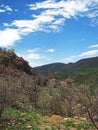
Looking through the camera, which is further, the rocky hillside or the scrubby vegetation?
the rocky hillside

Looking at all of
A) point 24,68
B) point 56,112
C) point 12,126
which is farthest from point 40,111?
point 24,68

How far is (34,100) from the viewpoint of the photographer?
23766mm

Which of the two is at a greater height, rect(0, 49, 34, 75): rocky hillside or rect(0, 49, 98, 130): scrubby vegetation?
rect(0, 49, 34, 75): rocky hillside

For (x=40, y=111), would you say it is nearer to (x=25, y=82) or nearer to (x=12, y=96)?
(x=12, y=96)

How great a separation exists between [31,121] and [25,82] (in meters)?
13.3

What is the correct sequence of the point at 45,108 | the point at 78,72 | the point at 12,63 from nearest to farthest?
the point at 45,108, the point at 12,63, the point at 78,72

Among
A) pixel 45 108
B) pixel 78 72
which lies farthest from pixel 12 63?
pixel 78 72

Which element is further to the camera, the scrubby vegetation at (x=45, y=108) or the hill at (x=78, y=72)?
the hill at (x=78, y=72)

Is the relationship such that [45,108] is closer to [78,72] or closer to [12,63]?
[12,63]

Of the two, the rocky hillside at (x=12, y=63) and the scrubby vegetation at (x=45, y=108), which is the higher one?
the rocky hillside at (x=12, y=63)

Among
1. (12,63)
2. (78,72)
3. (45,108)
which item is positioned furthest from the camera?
(78,72)

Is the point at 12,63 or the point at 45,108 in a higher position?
the point at 12,63

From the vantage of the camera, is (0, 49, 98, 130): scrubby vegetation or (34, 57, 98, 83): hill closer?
(0, 49, 98, 130): scrubby vegetation

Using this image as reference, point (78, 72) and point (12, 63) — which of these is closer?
point (12, 63)
